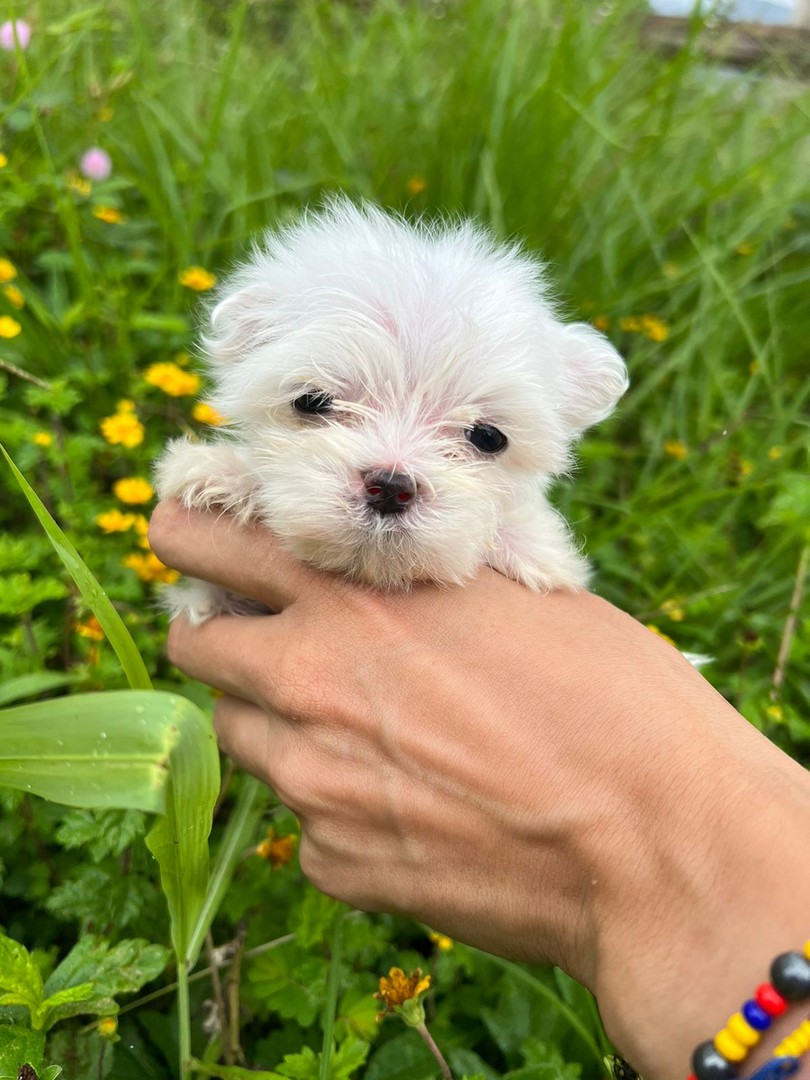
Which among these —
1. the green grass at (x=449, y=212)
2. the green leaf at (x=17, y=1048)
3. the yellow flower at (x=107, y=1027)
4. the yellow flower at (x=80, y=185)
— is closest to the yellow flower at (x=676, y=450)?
the green grass at (x=449, y=212)

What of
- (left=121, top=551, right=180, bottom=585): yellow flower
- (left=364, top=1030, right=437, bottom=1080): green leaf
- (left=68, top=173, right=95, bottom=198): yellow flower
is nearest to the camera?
(left=364, top=1030, right=437, bottom=1080): green leaf

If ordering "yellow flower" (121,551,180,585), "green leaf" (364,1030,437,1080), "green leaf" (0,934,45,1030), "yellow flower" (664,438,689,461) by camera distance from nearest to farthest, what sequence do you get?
"green leaf" (0,934,45,1030)
"green leaf" (364,1030,437,1080)
"yellow flower" (121,551,180,585)
"yellow flower" (664,438,689,461)

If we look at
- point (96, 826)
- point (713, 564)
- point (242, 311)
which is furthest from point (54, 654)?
point (713, 564)

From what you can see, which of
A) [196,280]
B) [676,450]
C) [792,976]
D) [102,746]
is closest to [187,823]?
[102,746]

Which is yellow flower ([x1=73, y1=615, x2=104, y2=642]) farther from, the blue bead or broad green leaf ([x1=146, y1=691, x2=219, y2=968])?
the blue bead

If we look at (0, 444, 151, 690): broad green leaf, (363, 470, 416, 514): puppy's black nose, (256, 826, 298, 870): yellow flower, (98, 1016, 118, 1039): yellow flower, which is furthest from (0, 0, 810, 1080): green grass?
(363, 470, 416, 514): puppy's black nose

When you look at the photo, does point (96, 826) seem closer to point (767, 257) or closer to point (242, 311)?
point (242, 311)

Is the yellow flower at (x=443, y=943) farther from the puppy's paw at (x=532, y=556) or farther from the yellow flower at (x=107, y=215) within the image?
the yellow flower at (x=107, y=215)
